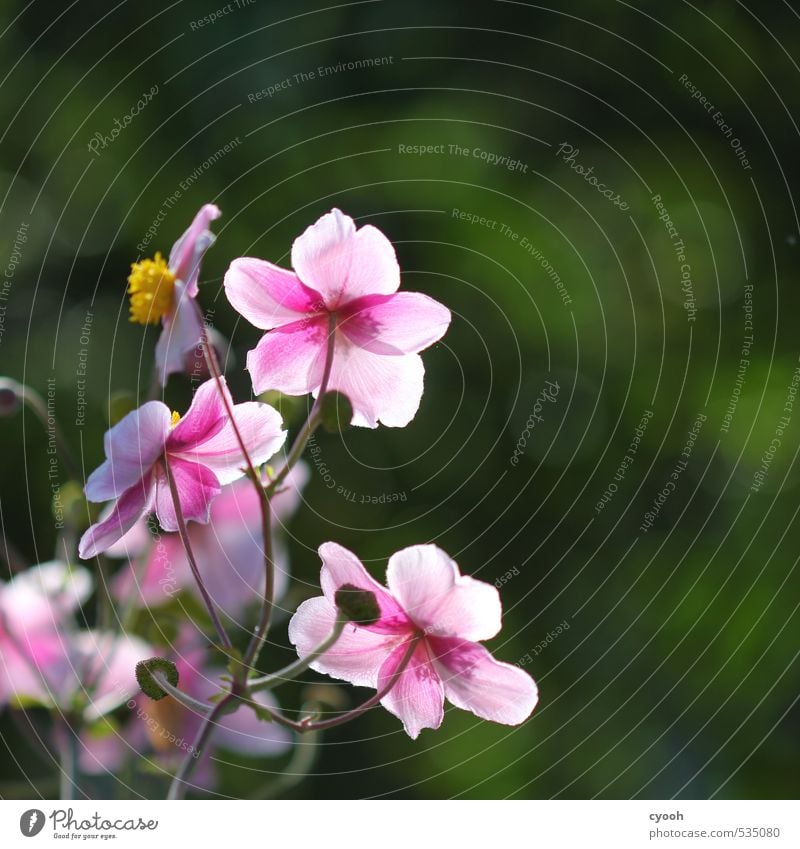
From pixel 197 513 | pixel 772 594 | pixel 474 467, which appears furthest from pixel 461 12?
pixel 197 513

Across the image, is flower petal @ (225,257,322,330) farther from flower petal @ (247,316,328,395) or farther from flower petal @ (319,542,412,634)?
flower petal @ (319,542,412,634)

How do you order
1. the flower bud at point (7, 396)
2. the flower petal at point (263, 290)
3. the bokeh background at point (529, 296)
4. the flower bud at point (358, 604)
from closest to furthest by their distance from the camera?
1. the flower bud at point (358, 604)
2. the flower petal at point (263, 290)
3. the flower bud at point (7, 396)
4. the bokeh background at point (529, 296)

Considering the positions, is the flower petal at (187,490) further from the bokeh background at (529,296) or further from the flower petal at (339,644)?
the bokeh background at (529,296)

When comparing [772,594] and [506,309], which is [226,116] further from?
[772,594]

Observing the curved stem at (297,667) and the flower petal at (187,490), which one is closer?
the curved stem at (297,667)

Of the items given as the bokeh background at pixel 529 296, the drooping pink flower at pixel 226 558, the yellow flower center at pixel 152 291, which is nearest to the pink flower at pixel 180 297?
the yellow flower center at pixel 152 291
